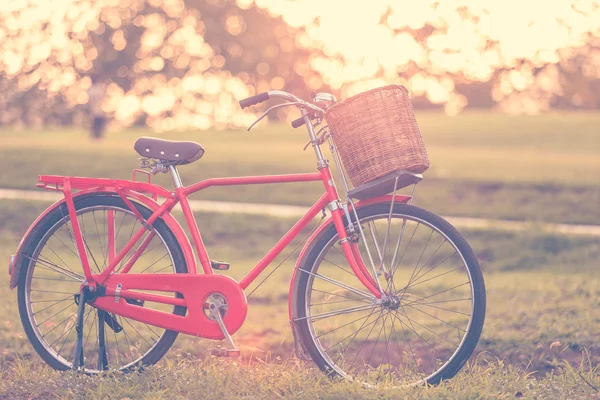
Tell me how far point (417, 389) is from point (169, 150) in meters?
1.64

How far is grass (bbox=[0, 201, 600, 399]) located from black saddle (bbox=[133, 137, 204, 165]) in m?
1.04

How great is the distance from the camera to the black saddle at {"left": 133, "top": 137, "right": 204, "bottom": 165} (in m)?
4.44

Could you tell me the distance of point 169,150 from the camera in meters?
4.46

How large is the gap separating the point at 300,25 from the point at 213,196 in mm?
22150

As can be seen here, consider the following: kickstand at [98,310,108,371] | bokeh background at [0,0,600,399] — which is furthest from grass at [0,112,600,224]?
kickstand at [98,310,108,371]

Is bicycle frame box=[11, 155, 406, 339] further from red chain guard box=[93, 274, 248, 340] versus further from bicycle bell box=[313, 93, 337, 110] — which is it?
bicycle bell box=[313, 93, 337, 110]

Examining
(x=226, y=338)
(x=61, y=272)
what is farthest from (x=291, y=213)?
(x=226, y=338)

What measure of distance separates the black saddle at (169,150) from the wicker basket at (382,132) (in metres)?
0.75

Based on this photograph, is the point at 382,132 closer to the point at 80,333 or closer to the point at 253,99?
the point at 253,99

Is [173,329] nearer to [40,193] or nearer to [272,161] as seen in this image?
[40,193]

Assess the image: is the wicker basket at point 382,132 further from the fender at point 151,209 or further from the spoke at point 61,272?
the spoke at point 61,272

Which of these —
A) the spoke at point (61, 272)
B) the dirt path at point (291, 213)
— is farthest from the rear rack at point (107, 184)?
the dirt path at point (291, 213)

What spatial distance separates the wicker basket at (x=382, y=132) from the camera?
13.6ft

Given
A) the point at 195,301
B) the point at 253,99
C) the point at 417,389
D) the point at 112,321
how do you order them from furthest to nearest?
the point at 112,321, the point at 195,301, the point at 253,99, the point at 417,389
